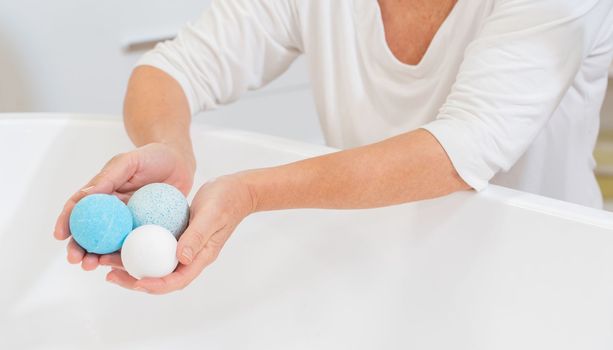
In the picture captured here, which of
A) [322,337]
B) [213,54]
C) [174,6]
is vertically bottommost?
[322,337]

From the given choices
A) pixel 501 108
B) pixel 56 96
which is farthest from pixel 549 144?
pixel 56 96

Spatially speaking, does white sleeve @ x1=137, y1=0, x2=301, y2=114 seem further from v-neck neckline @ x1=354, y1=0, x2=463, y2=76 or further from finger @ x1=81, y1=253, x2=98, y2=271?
finger @ x1=81, y1=253, x2=98, y2=271

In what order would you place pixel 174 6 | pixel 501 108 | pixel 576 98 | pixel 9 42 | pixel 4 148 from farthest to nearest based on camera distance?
pixel 174 6 < pixel 9 42 < pixel 4 148 < pixel 576 98 < pixel 501 108

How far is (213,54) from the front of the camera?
1179 mm

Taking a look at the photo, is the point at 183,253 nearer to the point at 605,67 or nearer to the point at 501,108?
the point at 501,108

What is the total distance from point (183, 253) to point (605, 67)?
0.60 m

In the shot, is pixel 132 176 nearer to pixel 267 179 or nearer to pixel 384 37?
pixel 267 179

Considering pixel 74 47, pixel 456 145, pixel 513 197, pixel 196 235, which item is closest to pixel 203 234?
pixel 196 235

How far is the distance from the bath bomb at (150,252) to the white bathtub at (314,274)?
1.23ft

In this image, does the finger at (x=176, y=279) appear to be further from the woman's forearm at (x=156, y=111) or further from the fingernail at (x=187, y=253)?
the woman's forearm at (x=156, y=111)

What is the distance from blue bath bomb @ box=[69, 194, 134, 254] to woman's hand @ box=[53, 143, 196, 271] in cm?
2

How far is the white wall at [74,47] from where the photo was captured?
1.56 m

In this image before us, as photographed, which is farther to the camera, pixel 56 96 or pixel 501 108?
pixel 56 96

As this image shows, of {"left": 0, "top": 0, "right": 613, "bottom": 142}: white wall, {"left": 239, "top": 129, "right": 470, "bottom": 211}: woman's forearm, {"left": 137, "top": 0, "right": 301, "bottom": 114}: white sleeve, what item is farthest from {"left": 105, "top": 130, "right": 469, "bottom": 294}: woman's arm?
{"left": 0, "top": 0, "right": 613, "bottom": 142}: white wall
